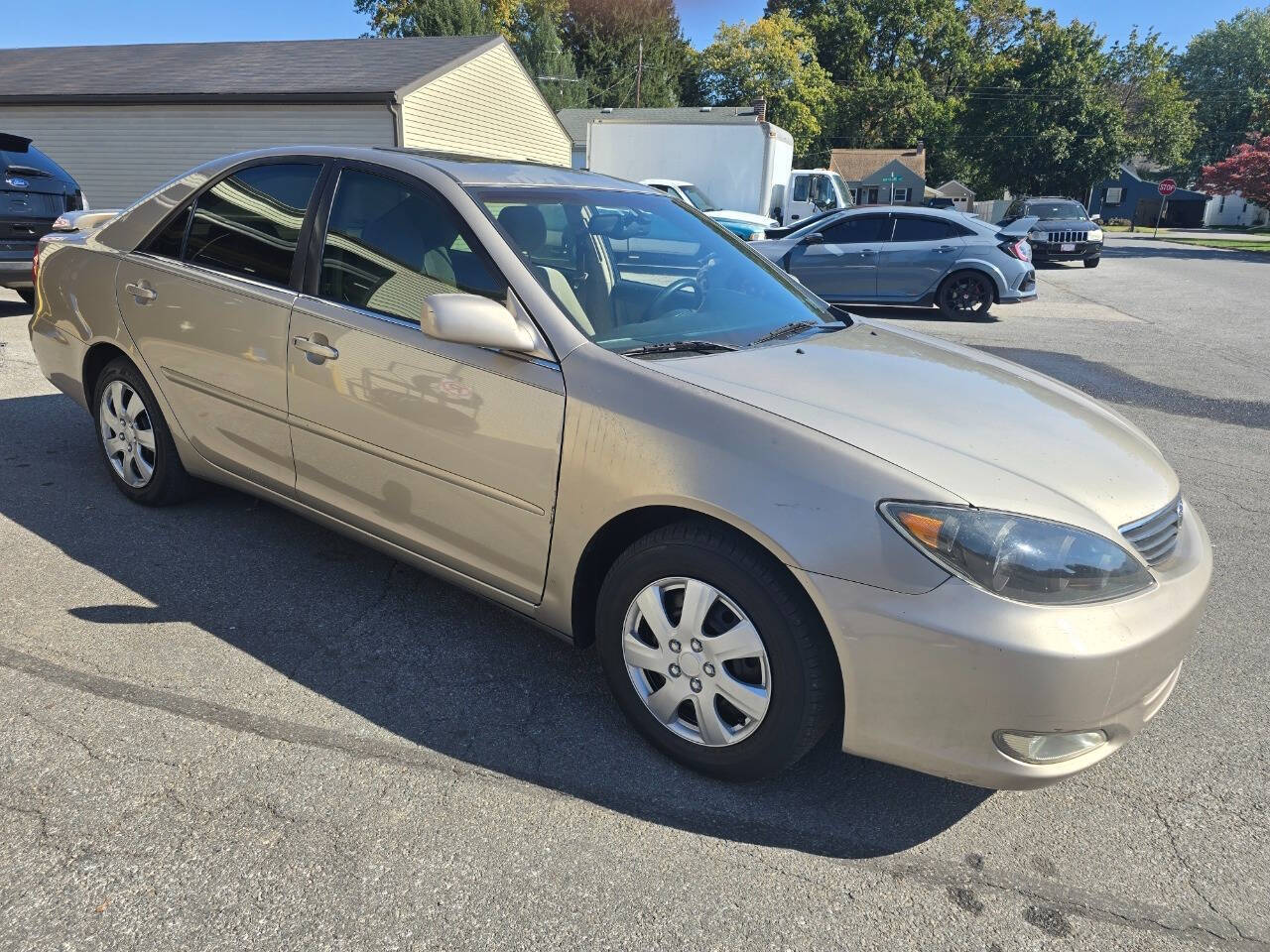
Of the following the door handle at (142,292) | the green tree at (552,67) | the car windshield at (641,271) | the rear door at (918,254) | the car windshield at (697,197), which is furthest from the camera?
the green tree at (552,67)

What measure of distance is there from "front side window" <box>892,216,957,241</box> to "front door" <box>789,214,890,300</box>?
19 cm

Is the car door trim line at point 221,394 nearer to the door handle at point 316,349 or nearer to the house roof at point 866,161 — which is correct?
the door handle at point 316,349

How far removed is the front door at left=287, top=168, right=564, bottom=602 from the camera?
9.16 ft

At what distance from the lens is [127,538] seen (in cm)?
405

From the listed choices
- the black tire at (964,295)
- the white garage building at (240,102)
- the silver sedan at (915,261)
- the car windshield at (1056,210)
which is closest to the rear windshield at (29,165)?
the silver sedan at (915,261)

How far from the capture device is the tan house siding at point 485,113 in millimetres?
19438

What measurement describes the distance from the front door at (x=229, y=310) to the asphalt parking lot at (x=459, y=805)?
0.56 metres

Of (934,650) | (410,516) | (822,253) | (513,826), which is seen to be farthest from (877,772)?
(822,253)

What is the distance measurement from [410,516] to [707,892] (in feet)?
5.15

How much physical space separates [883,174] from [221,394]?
54788 mm

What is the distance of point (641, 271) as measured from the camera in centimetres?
341

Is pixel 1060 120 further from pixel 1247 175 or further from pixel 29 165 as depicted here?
pixel 29 165

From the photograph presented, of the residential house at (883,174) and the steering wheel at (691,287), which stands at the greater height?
the residential house at (883,174)

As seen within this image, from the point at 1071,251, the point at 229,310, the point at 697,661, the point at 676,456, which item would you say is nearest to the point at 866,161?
the point at 1071,251
